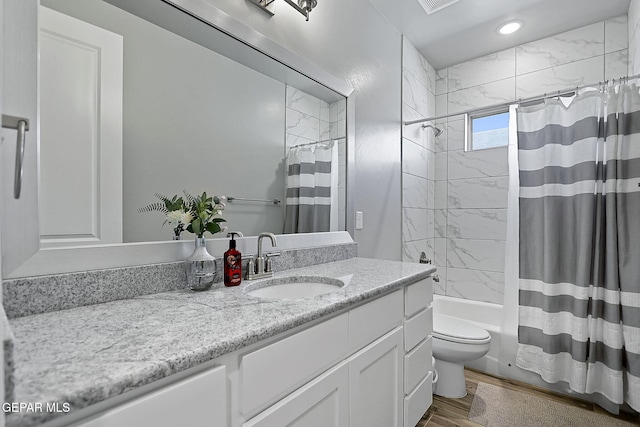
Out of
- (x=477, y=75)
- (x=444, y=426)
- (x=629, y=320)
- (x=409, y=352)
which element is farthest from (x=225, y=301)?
(x=477, y=75)

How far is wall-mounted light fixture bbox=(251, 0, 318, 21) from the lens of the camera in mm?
1400

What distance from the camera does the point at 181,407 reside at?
1.95 feet

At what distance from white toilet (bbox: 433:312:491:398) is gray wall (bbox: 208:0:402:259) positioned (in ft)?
2.15

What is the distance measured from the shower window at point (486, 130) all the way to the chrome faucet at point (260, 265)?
7.70 ft

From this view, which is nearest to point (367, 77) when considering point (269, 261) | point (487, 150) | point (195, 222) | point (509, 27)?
point (509, 27)

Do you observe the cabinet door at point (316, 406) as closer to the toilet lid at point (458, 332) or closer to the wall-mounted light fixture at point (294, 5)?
the toilet lid at point (458, 332)

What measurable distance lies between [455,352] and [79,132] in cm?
212

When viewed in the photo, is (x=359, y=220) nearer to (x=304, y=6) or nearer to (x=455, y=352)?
(x=455, y=352)

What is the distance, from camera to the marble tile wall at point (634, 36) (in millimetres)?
1930

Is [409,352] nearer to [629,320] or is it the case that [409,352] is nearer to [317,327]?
[317,327]

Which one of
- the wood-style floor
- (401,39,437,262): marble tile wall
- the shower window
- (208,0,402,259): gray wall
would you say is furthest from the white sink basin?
A: the shower window

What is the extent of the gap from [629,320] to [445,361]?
1.01 m

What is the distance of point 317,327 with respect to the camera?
2.97 feet

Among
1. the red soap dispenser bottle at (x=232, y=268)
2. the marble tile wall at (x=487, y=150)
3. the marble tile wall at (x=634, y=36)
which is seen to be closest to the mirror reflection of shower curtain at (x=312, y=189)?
the red soap dispenser bottle at (x=232, y=268)
